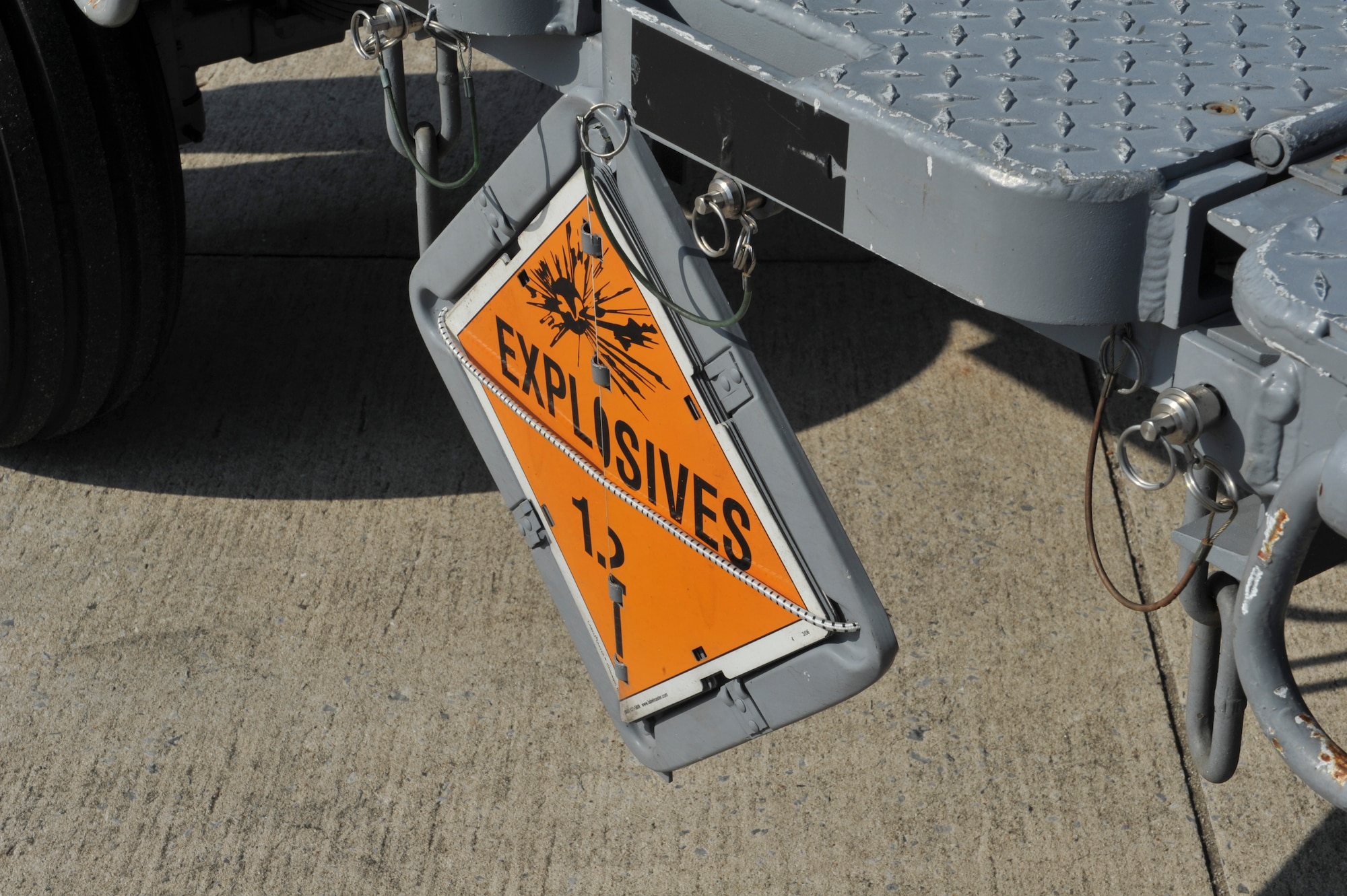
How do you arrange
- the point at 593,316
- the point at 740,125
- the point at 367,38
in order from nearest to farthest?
the point at 740,125 < the point at 593,316 < the point at 367,38

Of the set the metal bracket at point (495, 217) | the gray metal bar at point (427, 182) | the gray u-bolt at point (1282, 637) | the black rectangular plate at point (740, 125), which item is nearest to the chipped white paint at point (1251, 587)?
the gray u-bolt at point (1282, 637)

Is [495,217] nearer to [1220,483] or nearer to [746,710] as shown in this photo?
[746,710]

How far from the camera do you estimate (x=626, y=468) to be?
189 centimetres

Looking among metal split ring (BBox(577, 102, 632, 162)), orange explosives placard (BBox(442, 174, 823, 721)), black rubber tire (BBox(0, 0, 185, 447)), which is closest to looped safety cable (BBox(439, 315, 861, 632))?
orange explosives placard (BBox(442, 174, 823, 721))

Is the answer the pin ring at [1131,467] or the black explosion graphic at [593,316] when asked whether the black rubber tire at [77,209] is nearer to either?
the black explosion graphic at [593,316]

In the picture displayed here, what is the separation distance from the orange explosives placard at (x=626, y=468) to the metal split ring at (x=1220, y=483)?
1.75ft

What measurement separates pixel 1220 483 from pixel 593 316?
835 millimetres

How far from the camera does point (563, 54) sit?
1.75m

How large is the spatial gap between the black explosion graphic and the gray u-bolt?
0.81m

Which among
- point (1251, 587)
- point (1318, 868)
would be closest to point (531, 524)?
point (1251, 587)

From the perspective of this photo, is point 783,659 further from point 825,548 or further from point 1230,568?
point 1230,568

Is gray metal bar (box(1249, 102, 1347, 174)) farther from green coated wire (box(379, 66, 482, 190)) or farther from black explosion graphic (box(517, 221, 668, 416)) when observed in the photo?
green coated wire (box(379, 66, 482, 190))

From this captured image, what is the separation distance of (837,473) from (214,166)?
2534 millimetres

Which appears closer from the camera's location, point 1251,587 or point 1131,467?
point 1251,587
